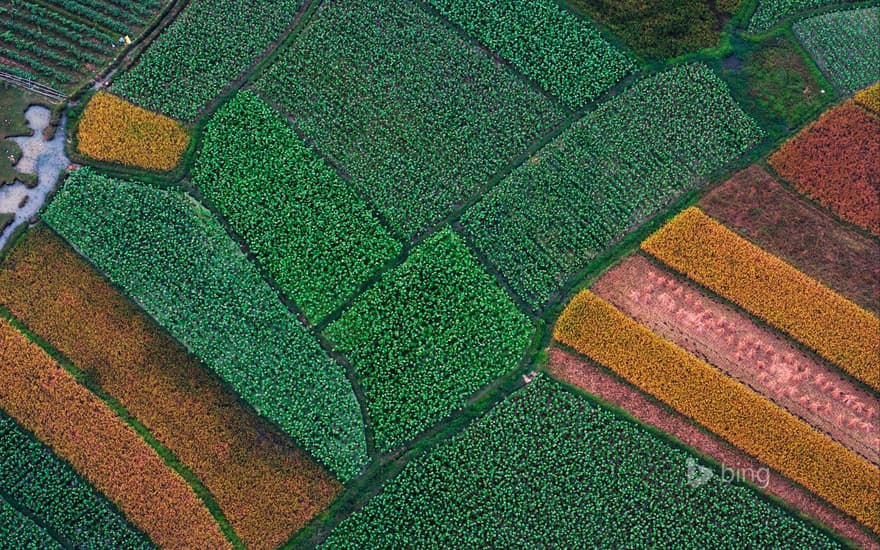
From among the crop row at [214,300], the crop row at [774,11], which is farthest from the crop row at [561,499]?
the crop row at [774,11]

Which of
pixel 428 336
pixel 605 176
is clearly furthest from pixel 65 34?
pixel 605 176

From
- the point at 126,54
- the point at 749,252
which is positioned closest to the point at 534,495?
the point at 749,252

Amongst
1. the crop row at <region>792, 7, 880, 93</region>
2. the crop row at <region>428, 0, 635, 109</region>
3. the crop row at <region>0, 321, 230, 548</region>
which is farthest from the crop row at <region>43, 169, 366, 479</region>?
the crop row at <region>792, 7, 880, 93</region>

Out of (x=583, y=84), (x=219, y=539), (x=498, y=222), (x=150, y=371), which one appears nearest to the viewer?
(x=219, y=539)

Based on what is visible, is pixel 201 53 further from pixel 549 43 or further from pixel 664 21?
pixel 664 21

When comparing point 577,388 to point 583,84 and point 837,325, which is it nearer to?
point 837,325

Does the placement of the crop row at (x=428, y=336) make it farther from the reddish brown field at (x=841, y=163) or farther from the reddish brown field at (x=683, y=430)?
the reddish brown field at (x=841, y=163)
